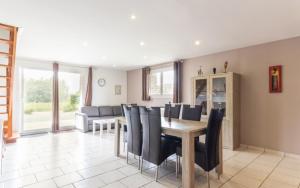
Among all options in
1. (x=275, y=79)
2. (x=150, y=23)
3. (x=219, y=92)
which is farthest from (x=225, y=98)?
(x=150, y=23)

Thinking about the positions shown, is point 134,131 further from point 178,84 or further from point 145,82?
point 145,82

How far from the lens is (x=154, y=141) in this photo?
2.63 meters

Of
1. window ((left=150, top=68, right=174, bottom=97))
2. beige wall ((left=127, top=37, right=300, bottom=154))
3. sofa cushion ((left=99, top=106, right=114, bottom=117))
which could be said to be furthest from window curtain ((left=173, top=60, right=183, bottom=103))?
sofa cushion ((left=99, top=106, right=114, bottom=117))

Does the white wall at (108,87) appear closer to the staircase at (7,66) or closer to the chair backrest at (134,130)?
the staircase at (7,66)

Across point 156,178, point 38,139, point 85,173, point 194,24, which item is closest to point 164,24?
point 194,24

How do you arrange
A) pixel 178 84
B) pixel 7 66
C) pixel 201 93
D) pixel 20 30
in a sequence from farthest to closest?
1. pixel 178 84
2. pixel 201 93
3. pixel 20 30
4. pixel 7 66

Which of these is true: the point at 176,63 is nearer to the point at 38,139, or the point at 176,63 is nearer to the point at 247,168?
the point at 247,168

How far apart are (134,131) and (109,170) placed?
2.50 ft

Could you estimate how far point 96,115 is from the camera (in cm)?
671

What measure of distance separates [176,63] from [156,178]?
3.91 m

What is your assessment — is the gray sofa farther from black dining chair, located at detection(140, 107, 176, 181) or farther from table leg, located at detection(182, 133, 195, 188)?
table leg, located at detection(182, 133, 195, 188)

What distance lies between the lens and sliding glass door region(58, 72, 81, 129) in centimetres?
643

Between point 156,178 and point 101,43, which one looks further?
point 101,43

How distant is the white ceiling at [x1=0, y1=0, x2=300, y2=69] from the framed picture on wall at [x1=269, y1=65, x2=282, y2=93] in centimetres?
65
